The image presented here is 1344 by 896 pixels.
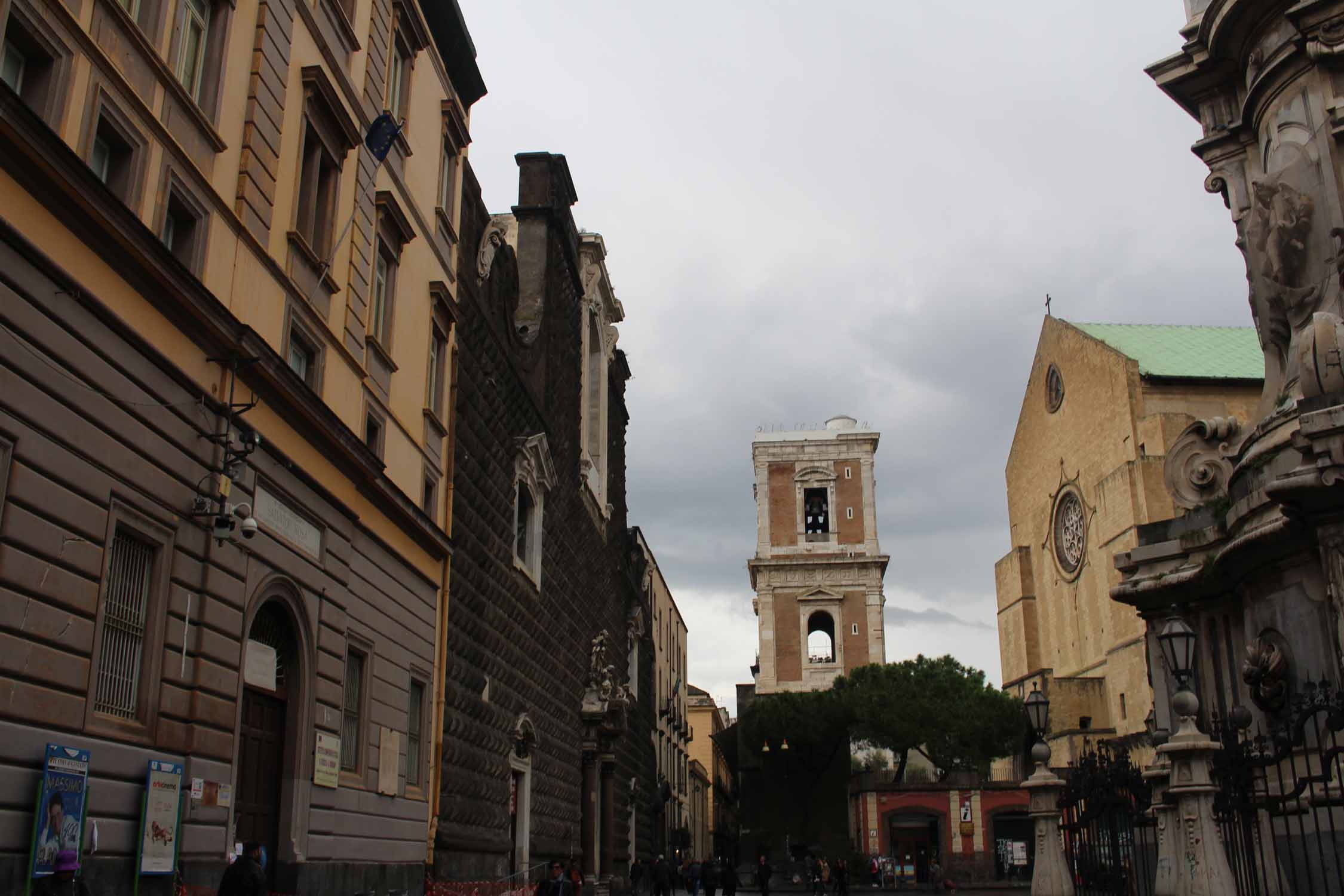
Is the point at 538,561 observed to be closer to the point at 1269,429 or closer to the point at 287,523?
A: the point at 287,523

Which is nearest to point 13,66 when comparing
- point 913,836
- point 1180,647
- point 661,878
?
point 1180,647

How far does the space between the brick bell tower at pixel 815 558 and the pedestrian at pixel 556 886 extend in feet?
165

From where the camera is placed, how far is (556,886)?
19.4m

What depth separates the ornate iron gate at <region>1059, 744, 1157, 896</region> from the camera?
40.1 ft

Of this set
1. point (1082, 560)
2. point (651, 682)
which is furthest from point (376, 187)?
point (1082, 560)

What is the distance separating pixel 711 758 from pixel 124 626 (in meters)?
91.1

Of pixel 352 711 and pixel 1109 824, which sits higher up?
pixel 352 711

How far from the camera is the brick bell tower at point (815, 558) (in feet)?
234

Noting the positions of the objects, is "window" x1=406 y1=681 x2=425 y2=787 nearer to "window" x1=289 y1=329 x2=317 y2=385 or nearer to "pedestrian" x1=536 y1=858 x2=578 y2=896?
"pedestrian" x1=536 y1=858 x2=578 y2=896

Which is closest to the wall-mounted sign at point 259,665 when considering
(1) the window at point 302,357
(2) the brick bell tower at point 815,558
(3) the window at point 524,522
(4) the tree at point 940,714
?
(1) the window at point 302,357

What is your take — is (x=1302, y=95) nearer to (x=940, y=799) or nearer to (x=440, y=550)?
(x=440, y=550)

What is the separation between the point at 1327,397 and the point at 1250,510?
2.06 metres

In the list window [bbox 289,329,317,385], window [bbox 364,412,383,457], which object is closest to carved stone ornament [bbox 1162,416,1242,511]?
window [bbox 364,412,383,457]

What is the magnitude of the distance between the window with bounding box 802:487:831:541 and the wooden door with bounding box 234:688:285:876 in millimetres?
63284
